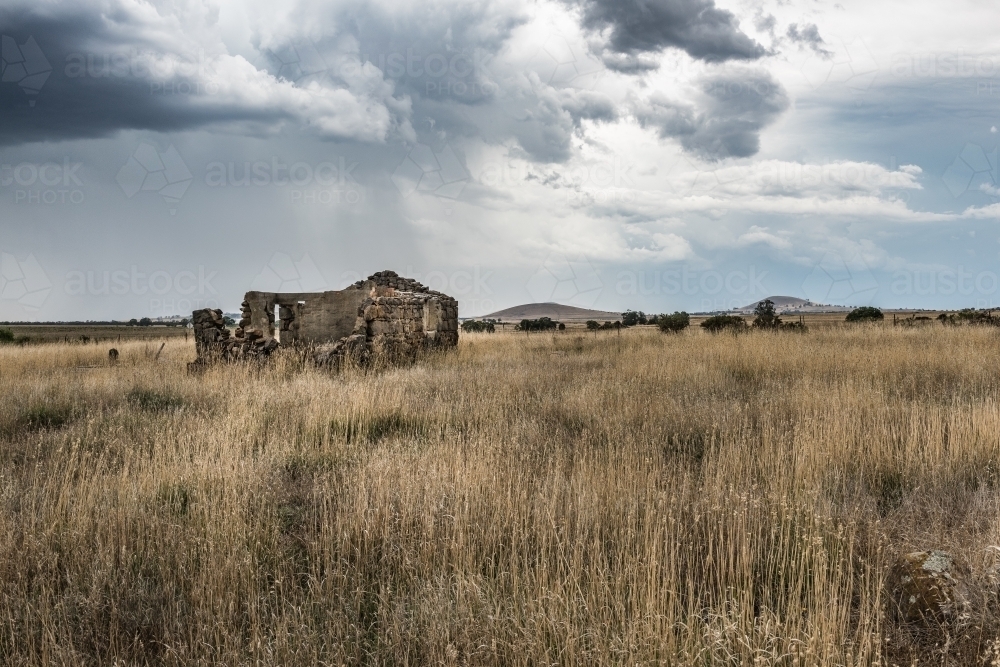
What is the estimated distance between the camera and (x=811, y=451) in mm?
5406

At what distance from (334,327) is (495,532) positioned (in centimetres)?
1501

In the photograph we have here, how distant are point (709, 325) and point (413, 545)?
23.2m

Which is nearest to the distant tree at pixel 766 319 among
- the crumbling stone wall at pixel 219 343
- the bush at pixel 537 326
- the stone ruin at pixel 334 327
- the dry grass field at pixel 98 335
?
the stone ruin at pixel 334 327

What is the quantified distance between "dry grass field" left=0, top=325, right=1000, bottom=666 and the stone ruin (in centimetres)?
628

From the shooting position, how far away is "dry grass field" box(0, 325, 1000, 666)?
2.83m

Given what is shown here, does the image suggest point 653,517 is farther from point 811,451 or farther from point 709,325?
point 709,325

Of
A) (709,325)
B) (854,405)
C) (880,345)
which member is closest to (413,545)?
(854,405)

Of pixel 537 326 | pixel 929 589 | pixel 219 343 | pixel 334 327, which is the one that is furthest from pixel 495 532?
pixel 537 326

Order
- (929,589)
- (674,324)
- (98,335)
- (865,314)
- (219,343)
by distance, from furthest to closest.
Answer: (98,335)
(865,314)
(674,324)
(219,343)
(929,589)

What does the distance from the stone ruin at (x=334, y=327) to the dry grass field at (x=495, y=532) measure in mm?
6277

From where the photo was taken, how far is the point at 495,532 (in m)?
3.90

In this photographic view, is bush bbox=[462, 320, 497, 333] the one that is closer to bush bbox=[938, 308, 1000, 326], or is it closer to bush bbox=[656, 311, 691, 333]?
bush bbox=[656, 311, 691, 333]

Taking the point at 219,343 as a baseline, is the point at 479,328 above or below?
above

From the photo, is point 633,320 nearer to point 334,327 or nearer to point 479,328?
point 479,328
